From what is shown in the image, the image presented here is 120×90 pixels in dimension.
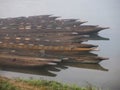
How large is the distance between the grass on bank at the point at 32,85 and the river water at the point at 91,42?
51 millimetres

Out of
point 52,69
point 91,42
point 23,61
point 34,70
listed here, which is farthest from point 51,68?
point 91,42

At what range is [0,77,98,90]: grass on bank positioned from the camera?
2994mm

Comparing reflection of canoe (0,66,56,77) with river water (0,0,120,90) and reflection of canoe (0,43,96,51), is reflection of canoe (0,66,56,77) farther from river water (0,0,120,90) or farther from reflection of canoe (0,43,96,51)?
reflection of canoe (0,43,96,51)

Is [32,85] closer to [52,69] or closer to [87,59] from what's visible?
[52,69]

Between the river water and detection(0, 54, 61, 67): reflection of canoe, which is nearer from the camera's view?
the river water

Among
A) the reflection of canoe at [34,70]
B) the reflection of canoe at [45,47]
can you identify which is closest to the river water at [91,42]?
the reflection of canoe at [34,70]

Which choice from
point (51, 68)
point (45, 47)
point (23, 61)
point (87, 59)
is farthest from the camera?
point (23, 61)

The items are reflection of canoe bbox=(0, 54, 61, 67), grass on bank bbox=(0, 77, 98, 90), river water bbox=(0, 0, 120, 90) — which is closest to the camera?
river water bbox=(0, 0, 120, 90)

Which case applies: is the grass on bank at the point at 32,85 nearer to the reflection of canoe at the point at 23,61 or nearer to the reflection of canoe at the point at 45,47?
the reflection of canoe at the point at 23,61

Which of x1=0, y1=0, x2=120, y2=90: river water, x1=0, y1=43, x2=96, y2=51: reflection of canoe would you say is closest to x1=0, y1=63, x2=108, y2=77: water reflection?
x1=0, y1=0, x2=120, y2=90: river water

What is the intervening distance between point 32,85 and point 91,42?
0.80 meters

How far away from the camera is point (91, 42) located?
2951mm

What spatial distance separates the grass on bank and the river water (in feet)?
0.17

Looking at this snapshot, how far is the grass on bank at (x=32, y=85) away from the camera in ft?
9.82
